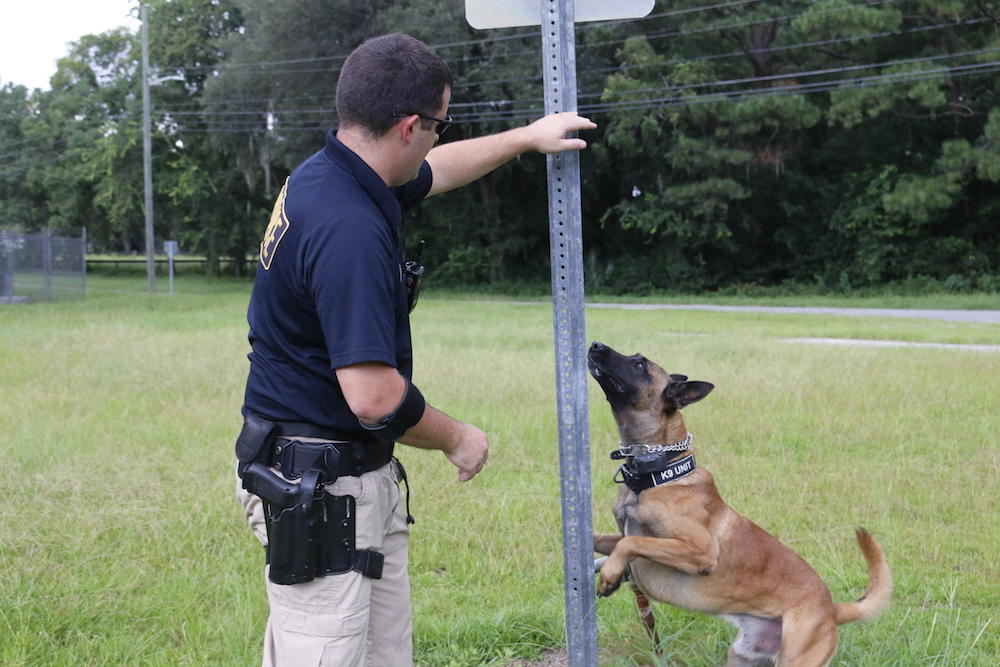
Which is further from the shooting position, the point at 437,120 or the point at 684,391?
the point at 684,391

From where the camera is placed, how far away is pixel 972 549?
4422 millimetres

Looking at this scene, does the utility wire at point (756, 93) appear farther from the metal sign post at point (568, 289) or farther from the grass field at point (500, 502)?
the metal sign post at point (568, 289)

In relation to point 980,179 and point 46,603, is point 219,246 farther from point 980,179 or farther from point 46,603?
point 46,603

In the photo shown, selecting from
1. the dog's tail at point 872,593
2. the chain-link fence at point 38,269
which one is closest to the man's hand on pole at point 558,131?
the dog's tail at point 872,593

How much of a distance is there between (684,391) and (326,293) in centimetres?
167

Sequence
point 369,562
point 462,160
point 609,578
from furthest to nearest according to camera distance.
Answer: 1. point 462,160
2. point 609,578
3. point 369,562

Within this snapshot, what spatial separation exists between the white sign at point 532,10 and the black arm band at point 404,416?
103 centimetres

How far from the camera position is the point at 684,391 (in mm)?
3254

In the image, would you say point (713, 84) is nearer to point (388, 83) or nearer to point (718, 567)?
point (718, 567)

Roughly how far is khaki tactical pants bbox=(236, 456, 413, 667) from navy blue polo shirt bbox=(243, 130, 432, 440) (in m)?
0.19

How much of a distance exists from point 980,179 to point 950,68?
10.5 ft

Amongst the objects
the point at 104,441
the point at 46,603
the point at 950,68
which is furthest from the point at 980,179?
the point at 46,603

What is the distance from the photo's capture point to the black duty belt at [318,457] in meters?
2.23

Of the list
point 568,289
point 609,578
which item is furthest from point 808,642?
point 568,289
